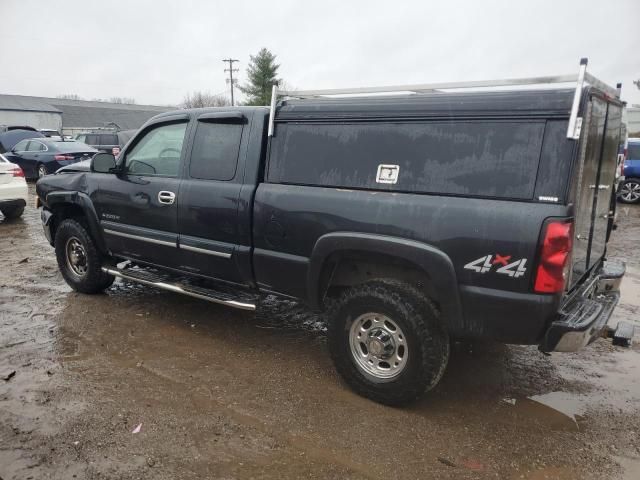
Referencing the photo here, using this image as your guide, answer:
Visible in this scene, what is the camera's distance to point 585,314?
3088 millimetres

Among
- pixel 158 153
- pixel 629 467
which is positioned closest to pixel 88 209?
pixel 158 153

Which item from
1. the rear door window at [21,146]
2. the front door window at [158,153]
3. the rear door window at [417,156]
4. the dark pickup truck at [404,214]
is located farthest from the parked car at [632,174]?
the rear door window at [21,146]

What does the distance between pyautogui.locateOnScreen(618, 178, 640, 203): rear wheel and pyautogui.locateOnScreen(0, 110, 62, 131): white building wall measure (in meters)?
54.7

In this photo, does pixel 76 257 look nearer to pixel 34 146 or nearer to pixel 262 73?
pixel 34 146

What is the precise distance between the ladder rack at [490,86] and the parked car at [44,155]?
1369cm

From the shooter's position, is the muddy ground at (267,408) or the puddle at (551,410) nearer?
the muddy ground at (267,408)

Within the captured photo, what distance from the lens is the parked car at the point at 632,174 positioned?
1314 cm

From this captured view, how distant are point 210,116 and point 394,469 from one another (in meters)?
3.11

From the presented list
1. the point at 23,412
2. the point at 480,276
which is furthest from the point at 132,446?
the point at 480,276

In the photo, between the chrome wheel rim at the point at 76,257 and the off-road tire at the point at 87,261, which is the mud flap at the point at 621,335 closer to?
the off-road tire at the point at 87,261

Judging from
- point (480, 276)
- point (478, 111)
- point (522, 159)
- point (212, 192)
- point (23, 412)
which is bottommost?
point (23, 412)

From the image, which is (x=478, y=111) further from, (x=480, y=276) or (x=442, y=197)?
(x=480, y=276)

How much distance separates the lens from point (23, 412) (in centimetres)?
331

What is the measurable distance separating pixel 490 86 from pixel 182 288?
9.93ft
